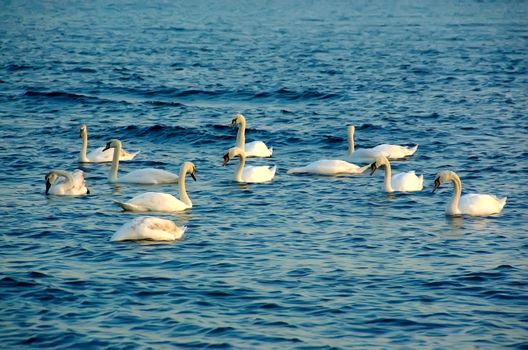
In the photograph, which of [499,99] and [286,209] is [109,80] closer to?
[499,99]

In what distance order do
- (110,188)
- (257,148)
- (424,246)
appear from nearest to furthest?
(424,246)
(110,188)
(257,148)

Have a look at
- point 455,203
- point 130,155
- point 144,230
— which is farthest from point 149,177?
point 455,203

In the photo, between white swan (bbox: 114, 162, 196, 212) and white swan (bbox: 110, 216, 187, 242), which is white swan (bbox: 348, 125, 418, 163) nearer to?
white swan (bbox: 114, 162, 196, 212)

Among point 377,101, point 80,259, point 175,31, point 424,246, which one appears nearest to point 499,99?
point 377,101

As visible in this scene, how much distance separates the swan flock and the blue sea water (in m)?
0.22

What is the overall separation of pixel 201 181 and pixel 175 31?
112 ft

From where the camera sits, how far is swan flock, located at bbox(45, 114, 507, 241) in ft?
54.9

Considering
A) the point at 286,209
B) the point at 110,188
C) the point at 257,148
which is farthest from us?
the point at 257,148

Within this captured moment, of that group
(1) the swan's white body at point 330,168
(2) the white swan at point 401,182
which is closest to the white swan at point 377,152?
(1) the swan's white body at point 330,168

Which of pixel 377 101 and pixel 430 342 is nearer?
pixel 430 342

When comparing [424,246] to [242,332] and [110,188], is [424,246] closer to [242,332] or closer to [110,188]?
[242,332]

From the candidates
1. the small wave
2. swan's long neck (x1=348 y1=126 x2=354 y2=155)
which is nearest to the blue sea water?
the small wave

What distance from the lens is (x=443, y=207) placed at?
64.1 feet

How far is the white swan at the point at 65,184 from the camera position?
19938mm
